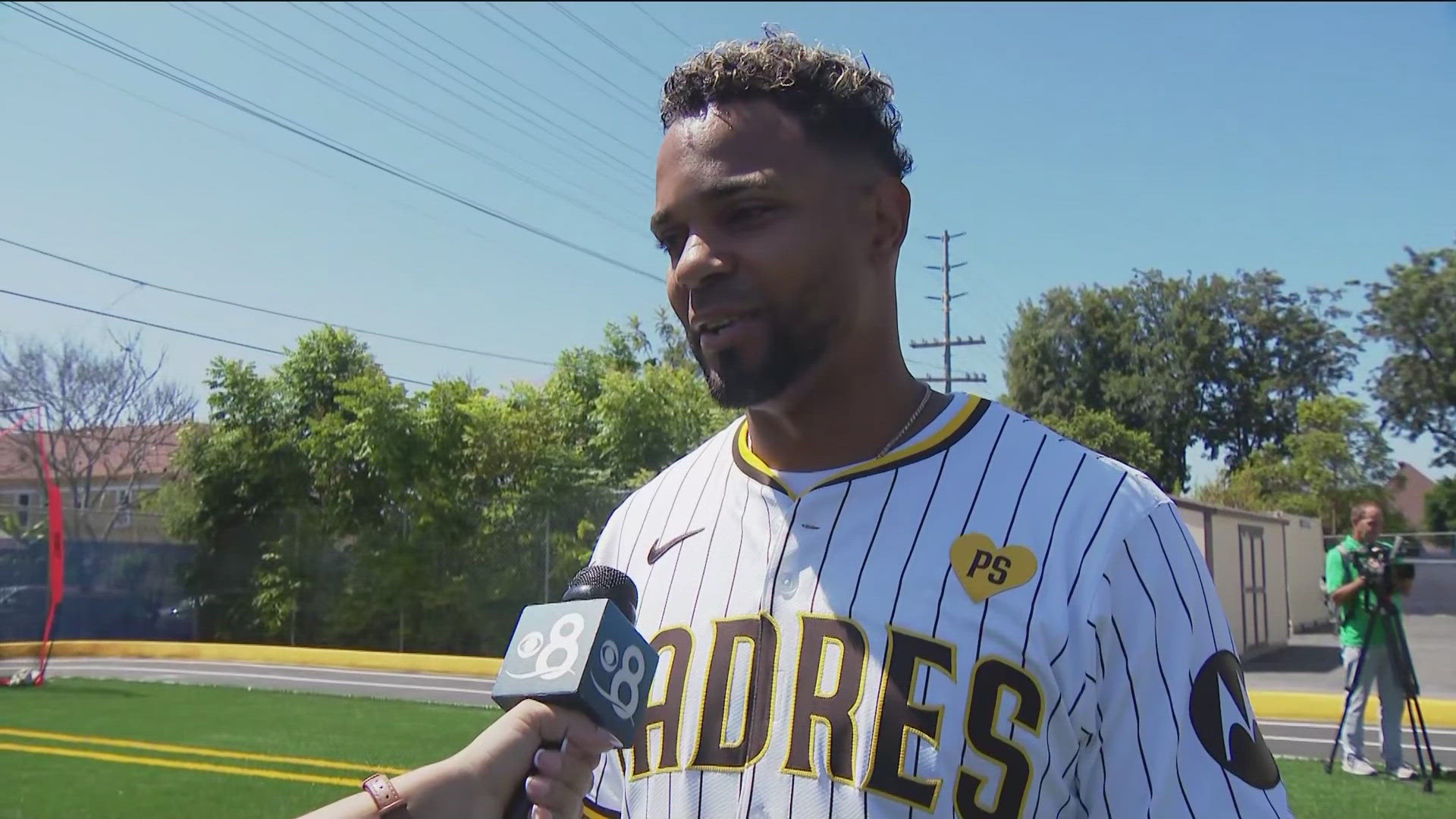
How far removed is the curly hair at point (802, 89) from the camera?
70.9 inches

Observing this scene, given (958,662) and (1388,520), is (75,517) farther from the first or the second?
(1388,520)

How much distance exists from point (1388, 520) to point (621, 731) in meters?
50.4

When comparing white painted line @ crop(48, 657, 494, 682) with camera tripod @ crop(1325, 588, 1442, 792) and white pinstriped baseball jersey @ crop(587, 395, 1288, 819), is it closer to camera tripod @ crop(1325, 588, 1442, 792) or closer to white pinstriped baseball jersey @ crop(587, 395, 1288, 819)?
camera tripod @ crop(1325, 588, 1442, 792)

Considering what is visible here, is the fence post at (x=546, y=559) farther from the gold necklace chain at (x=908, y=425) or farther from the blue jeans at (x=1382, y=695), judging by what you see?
the gold necklace chain at (x=908, y=425)

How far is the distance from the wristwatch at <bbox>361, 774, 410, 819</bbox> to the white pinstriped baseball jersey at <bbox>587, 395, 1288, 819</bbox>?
0.58 meters

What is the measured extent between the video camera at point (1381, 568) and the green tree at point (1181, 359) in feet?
137

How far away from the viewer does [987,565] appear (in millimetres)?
1613

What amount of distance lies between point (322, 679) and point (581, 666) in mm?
13751

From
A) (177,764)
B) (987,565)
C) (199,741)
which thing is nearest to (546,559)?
(199,741)

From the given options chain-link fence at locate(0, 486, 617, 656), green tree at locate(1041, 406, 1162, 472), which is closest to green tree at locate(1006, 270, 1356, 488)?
green tree at locate(1041, 406, 1162, 472)

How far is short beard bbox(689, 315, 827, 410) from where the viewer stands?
68.1 inches

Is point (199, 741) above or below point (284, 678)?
above

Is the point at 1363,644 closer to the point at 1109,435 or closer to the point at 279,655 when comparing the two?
the point at 279,655

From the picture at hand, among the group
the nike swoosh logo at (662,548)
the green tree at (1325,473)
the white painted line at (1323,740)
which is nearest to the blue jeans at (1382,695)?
the white painted line at (1323,740)
